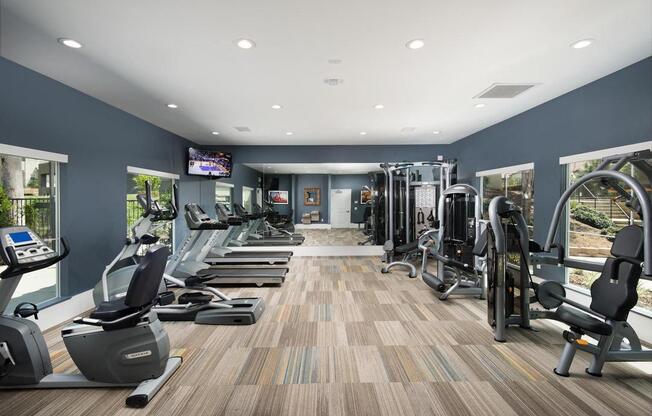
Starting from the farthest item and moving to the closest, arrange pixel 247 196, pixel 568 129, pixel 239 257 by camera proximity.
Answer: pixel 247 196 → pixel 239 257 → pixel 568 129

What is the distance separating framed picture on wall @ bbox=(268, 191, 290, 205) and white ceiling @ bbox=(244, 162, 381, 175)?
57cm

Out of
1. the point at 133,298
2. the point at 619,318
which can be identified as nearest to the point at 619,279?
the point at 619,318

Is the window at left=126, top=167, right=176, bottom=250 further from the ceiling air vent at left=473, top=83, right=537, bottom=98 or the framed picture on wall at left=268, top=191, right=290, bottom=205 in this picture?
the ceiling air vent at left=473, top=83, right=537, bottom=98

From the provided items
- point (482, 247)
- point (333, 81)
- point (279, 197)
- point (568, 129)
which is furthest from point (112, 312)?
point (279, 197)

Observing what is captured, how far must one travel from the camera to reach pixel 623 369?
2.44 m

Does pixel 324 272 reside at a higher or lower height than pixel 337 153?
lower

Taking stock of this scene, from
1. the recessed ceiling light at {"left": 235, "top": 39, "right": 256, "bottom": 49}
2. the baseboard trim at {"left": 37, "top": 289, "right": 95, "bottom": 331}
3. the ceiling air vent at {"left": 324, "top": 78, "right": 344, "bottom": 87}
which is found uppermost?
the ceiling air vent at {"left": 324, "top": 78, "right": 344, "bottom": 87}

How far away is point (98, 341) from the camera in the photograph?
212 centimetres

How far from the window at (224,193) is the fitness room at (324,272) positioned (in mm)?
1606

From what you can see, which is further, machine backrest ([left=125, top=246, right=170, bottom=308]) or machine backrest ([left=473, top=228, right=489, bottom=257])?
machine backrest ([left=473, top=228, right=489, bottom=257])

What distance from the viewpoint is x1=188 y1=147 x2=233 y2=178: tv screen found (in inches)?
249

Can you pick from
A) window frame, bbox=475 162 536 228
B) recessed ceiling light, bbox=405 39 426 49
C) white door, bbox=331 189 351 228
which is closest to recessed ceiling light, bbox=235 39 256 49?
recessed ceiling light, bbox=405 39 426 49

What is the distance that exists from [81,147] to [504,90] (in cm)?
507

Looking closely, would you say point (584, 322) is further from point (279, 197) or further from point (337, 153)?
point (279, 197)
